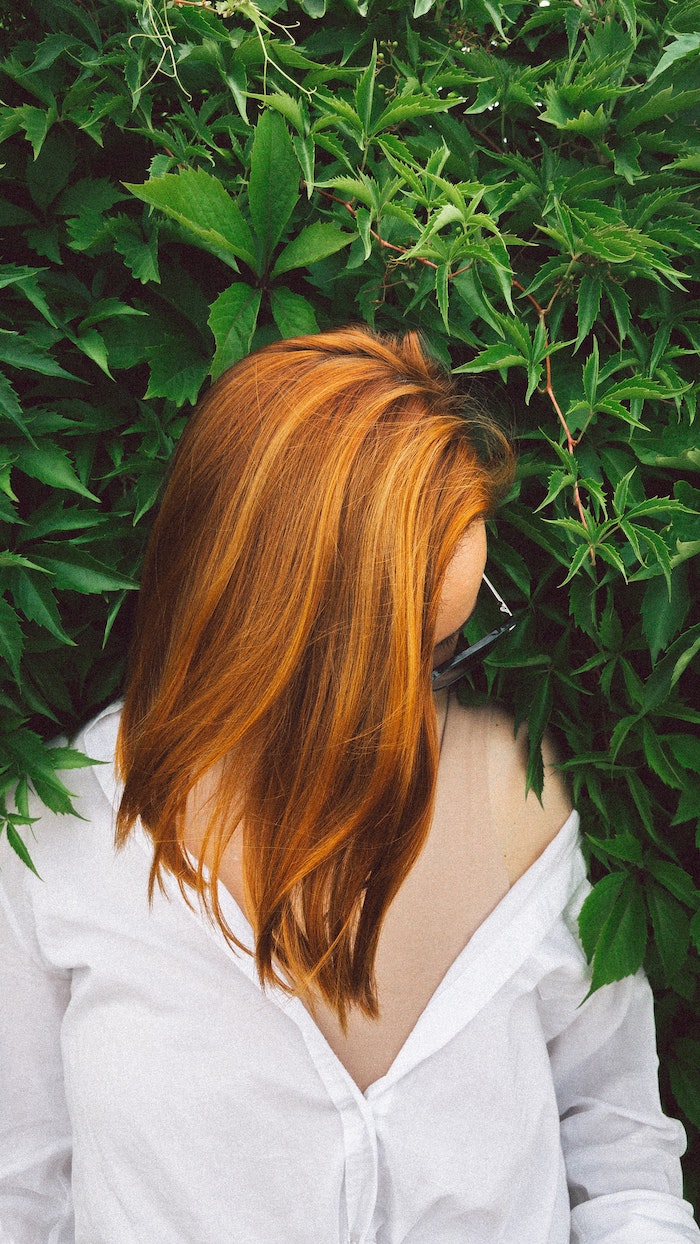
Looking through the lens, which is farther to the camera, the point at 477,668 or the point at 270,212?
the point at 477,668

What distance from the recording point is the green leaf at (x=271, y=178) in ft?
2.77

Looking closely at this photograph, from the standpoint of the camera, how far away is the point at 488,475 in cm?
93

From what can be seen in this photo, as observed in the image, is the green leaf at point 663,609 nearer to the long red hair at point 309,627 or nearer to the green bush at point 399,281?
the green bush at point 399,281

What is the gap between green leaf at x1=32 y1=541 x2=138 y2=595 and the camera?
942mm

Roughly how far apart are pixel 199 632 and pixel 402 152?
52 cm

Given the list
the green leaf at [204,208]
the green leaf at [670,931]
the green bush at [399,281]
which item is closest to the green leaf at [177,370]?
the green bush at [399,281]

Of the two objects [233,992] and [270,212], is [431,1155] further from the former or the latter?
[270,212]

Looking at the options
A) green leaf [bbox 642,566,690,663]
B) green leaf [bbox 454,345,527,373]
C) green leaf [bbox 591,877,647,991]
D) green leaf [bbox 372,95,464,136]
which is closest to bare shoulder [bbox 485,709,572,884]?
green leaf [bbox 591,877,647,991]

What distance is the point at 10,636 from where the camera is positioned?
89cm

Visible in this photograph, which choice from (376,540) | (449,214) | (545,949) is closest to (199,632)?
(376,540)

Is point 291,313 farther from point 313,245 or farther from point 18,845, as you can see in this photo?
point 18,845

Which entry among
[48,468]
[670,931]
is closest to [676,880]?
[670,931]

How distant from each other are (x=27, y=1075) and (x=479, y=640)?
819 mm

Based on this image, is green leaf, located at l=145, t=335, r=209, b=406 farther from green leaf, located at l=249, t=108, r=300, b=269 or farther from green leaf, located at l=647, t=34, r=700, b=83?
green leaf, located at l=647, t=34, r=700, b=83
